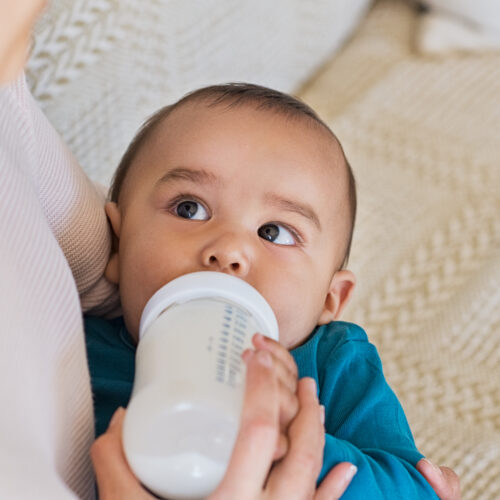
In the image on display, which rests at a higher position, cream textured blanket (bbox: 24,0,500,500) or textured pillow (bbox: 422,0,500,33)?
textured pillow (bbox: 422,0,500,33)

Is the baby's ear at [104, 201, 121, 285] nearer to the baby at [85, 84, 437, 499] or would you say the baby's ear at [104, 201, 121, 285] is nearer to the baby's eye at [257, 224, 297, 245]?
the baby at [85, 84, 437, 499]

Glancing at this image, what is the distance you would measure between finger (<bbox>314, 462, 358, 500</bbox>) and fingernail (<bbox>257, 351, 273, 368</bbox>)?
0.15m

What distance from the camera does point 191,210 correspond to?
88 centimetres

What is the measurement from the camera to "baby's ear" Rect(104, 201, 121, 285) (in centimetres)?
94

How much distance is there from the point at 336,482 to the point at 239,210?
31cm

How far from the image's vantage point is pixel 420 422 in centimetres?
115

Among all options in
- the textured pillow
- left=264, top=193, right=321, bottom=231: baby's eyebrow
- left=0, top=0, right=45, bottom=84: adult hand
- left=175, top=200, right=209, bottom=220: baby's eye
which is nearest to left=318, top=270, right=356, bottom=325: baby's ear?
left=264, top=193, right=321, bottom=231: baby's eyebrow

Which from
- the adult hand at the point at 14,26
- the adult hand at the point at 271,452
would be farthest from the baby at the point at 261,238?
the adult hand at the point at 14,26

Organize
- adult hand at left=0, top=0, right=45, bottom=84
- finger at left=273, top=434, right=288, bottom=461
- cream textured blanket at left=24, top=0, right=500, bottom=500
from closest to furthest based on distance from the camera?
adult hand at left=0, top=0, right=45, bottom=84, finger at left=273, top=434, right=288, bottom=461, cream textured blanket at left=24, top=0, right=500, bottom=500

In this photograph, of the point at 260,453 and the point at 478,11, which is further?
the point at 478,11

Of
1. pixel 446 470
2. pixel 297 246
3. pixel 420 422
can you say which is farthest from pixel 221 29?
pixel 446 470

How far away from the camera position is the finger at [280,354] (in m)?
0.64

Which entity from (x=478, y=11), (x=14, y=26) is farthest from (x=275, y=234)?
(x=478, y=11)

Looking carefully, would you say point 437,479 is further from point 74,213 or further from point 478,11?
point 478,11
